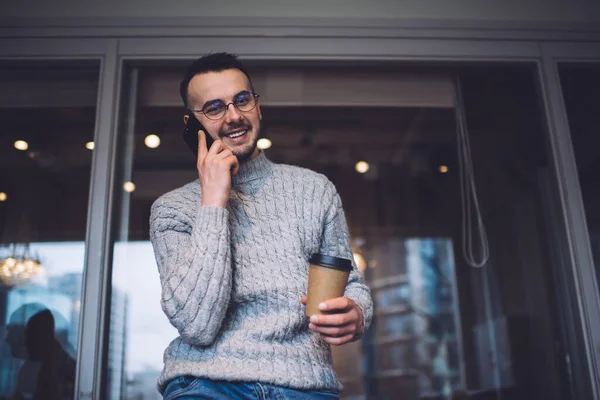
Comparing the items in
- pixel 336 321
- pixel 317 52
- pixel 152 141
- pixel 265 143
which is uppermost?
pixel 317 52

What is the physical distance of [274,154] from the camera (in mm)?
2586

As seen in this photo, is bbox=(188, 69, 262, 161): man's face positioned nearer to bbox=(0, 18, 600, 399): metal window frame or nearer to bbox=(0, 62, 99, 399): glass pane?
bbox=(0, 18, 600, 399): metal window frame

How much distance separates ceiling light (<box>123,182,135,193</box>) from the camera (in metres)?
2.02

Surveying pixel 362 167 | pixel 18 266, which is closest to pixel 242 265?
pixel 18 266

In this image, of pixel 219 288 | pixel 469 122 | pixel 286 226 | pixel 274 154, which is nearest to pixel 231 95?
pixel 286 226

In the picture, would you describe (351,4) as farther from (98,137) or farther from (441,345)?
(441,345)

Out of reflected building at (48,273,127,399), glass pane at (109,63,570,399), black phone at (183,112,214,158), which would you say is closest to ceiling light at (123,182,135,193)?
glass pane at (109,63,570,399)

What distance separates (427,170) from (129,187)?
3006mm

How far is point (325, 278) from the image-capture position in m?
1.03

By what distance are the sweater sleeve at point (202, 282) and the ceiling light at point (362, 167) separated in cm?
337

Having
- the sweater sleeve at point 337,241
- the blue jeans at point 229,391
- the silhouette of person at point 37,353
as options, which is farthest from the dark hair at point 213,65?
the silhouette of person at point 37,353

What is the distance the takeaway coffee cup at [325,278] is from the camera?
102 centimetres

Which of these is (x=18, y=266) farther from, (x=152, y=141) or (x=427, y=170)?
(x=427, y=170)

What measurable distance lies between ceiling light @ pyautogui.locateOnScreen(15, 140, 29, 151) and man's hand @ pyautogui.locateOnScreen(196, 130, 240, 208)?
123 centimetres
